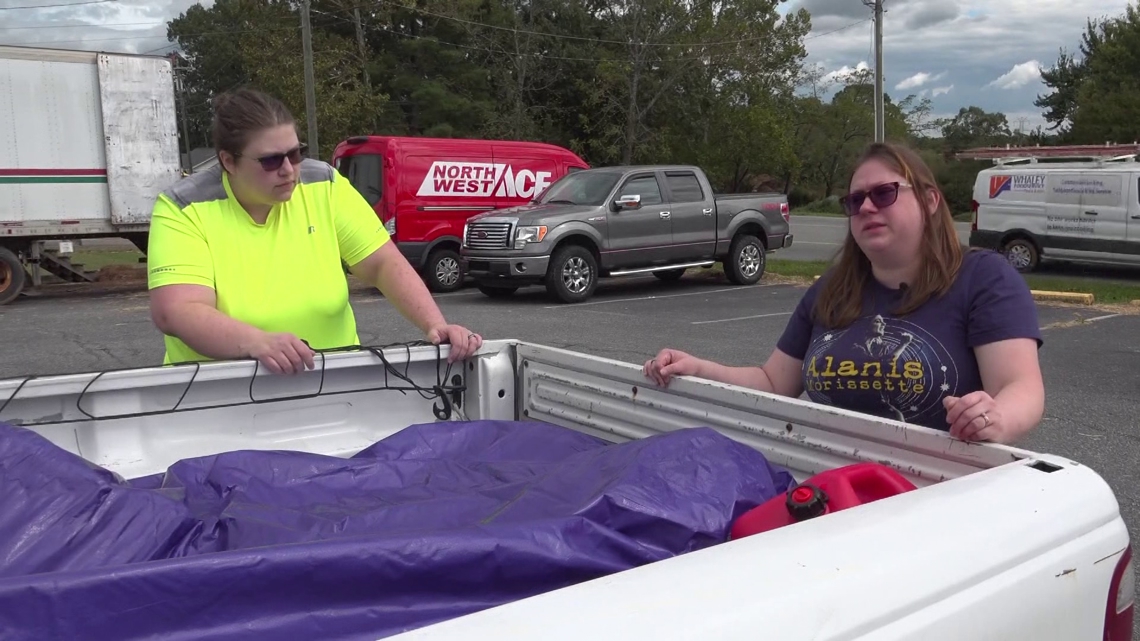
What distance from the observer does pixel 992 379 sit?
2.25 metres

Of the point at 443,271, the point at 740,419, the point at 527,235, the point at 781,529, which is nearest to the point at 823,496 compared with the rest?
the point at 781,529

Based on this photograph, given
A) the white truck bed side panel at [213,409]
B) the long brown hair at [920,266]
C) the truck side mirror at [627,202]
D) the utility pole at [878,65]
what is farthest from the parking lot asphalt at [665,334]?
the utility pole at [878,65]

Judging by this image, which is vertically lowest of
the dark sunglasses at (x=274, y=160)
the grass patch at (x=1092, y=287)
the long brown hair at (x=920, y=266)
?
the grass patch at (x=1092, y=287)

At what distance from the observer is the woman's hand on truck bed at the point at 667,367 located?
8.25ft

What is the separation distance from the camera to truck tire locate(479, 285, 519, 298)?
543 inches

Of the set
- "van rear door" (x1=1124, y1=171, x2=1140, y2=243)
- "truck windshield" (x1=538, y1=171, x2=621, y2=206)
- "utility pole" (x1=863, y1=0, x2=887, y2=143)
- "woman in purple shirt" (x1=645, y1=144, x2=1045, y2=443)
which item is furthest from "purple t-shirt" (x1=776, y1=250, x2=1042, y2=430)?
"utility pole" (x1=863, y1=0, x2=887, y2=143)

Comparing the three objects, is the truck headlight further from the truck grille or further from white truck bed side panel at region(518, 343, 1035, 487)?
white truck bed side panel at region(518, 343, 1035, 487)

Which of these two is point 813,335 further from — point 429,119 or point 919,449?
point 429,119

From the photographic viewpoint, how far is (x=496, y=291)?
1426 centimetres

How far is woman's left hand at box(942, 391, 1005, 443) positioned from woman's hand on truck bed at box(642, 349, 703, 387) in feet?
2.52

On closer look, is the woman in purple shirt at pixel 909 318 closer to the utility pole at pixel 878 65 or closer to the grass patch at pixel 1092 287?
the grass patch at pixel 1092 287

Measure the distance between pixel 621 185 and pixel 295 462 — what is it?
12.1m

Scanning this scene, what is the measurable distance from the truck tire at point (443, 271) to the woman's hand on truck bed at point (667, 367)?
12.4 m

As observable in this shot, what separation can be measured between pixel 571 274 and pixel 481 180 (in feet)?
10.5
